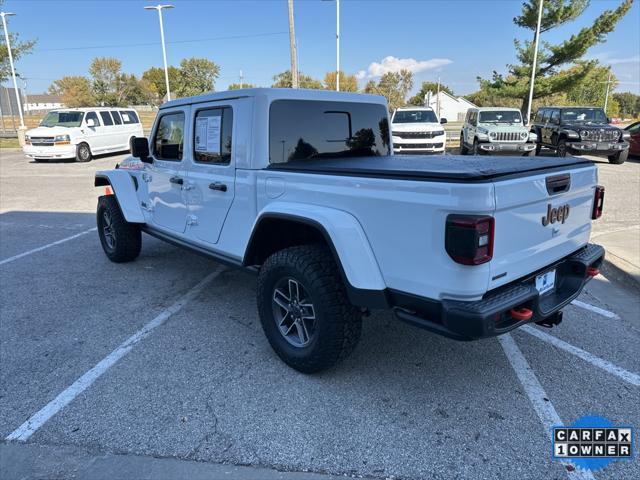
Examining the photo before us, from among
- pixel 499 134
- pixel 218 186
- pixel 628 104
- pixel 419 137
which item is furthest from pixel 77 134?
pixel 628 104

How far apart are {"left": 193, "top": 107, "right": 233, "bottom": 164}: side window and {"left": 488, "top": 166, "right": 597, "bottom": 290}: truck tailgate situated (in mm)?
2144

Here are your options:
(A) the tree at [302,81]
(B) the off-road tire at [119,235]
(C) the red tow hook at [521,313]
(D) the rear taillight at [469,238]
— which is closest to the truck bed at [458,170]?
(D) the rear taillight at [469,238]

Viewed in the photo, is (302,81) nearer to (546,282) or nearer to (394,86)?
(394,86)

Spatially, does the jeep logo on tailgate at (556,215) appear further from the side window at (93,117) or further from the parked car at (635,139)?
the side window at (93,117)

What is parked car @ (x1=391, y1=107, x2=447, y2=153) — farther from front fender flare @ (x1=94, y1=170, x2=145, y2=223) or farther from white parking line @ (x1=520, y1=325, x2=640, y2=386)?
white parking line @ (x1=520, y1=325, x2=640, y2=386)

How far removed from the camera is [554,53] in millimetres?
28062

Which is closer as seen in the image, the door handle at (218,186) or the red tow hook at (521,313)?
the red tow hook at (521,313)

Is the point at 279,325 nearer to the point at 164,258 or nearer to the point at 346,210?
the point at 346,210

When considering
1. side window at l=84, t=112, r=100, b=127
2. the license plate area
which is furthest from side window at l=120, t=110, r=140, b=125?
the license plate area

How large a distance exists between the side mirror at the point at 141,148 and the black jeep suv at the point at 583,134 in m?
13.7

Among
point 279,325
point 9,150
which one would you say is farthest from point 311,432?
point 9,150

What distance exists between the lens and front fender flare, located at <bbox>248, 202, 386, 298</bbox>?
2.65 m

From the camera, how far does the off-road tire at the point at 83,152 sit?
17.7 m

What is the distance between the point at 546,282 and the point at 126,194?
446cm
